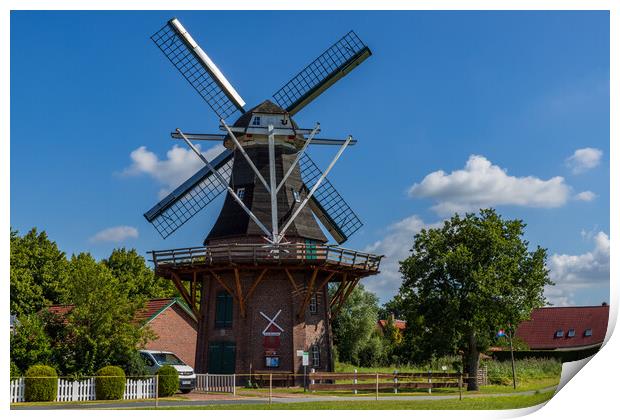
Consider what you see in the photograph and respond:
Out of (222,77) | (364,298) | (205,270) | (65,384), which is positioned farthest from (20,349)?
(364,298)

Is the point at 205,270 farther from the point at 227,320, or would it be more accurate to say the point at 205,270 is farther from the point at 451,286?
the point at 451,286

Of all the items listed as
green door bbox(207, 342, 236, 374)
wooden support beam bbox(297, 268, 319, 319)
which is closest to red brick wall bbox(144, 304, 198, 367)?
green door bbox(207, 342, 236, 374)

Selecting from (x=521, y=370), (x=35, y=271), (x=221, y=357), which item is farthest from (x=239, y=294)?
(x=35, y=271)

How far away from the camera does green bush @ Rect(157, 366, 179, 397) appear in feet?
68.5

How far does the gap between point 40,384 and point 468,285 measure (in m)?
14.8

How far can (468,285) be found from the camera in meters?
26.4

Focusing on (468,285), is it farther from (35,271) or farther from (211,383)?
(35,271)

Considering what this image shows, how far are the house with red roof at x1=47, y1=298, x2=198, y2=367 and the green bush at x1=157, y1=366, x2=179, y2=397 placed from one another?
11.5 meters

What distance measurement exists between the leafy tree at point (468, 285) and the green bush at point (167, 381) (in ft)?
31.4

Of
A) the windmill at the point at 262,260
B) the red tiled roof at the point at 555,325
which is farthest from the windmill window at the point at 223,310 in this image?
the red tiled roof at the point at 555,325

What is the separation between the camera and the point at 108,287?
22.4 meters

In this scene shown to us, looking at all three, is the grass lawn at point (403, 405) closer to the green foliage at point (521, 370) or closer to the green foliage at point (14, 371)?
the green foliage at point (14, 371)

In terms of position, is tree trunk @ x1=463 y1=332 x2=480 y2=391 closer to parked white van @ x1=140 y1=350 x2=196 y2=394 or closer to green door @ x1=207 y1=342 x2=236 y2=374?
green door @ x1=207 y1=342 x2=236 y2=374

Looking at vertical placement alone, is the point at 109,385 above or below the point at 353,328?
below
